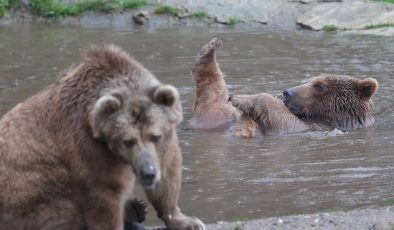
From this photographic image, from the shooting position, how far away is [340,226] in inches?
245

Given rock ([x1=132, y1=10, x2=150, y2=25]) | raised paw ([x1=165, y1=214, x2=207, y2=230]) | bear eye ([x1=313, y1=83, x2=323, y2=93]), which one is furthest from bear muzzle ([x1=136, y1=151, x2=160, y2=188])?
rock ([x1=132, y1=10, x2=150, y2=25])

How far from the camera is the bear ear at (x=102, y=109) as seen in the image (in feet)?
16.6

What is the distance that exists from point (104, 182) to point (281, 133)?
541 centimetres

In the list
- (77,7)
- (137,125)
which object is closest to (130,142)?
(137,125)

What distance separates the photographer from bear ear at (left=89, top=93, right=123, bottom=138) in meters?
5.05

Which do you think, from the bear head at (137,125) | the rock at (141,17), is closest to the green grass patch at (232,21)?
the rock at (141,17)

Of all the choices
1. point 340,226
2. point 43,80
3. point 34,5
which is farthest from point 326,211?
point 34,5

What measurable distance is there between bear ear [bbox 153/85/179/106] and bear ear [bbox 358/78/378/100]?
5.64m

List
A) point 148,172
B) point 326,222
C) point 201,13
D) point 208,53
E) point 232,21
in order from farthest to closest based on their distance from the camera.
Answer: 1. point 201,13
2. point 232,21
3. point 208,53
4. point 326,222
5. point 148,172

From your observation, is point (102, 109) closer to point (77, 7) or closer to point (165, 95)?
point (165, 95)

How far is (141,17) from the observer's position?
67.6 ft

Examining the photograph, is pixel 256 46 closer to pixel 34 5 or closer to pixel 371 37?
pixel 371 37

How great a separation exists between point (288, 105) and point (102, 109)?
19.4ft

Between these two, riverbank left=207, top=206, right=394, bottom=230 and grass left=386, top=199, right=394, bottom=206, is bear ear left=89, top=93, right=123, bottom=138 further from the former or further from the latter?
grass left=386, top=199, right=394, bottom=206
